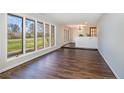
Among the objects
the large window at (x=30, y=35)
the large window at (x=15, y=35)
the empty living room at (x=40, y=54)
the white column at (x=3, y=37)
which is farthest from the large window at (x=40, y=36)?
the white column at (x=3, y=37)

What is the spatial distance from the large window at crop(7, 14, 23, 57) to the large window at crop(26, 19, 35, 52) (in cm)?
45

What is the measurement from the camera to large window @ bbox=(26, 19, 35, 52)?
5.09m

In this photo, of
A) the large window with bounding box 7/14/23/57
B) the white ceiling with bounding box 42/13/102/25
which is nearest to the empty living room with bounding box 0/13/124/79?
the large window with bounding box 7/14/23/57

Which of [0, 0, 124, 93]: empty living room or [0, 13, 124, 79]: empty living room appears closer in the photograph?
[0, 0, 124, 93]: empty living room

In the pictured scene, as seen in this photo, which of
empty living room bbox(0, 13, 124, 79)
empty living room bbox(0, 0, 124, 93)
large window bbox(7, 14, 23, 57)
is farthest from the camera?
large window bbox(7, 14, 23, 57)

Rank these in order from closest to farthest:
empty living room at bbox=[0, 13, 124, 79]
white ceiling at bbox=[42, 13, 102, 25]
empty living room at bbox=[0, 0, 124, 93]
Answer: empty living room at bbox=[0, 0, 124, 93] < empty living room at bbox=[0, 13, 124, 79] < white ceiling at bbox=[42, 13, 102, 25]

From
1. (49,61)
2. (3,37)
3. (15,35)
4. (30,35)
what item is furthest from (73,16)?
(3,37)

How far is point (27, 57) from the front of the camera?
4.88m

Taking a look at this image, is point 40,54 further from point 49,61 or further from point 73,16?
A: point 73,16

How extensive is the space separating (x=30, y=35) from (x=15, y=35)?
101cm

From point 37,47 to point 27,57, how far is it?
1170 millimetres

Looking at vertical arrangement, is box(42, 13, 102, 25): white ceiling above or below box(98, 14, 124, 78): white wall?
above

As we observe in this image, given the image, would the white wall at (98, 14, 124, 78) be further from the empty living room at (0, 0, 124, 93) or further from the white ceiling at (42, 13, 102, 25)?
the white ceiling at (42, 13, 102, 25)
